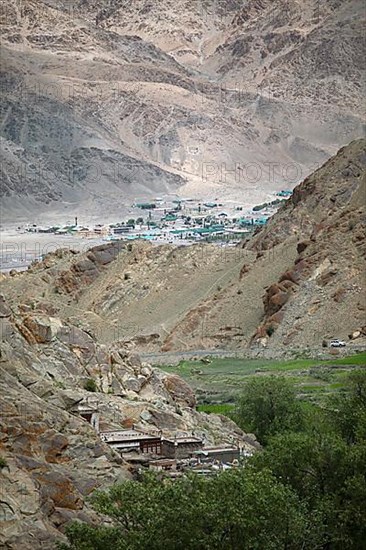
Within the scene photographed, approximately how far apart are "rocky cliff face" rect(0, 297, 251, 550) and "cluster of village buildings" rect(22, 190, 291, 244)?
68675mm

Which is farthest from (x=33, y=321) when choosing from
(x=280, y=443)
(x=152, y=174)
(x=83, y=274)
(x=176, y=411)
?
(x=152, y=174)

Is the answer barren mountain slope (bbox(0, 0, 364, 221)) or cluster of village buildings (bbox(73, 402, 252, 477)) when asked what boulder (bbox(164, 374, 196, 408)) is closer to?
cluster of village buildings (bbox(73, 402, 252, 477))

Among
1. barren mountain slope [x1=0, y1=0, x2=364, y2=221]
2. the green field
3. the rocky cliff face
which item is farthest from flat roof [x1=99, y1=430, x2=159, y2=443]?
barren mountain slope [x1=0, y1=0, x2=364, y2=221]

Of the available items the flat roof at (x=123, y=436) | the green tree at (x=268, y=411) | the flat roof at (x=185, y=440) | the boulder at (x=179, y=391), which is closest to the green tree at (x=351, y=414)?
the green tree at (x=268, y=411)

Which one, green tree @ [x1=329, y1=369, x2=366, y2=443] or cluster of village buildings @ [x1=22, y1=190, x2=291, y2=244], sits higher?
cluster of village buildings @ [x1=22, y1=190, x2=291, y2=244]

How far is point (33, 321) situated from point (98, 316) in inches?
1464

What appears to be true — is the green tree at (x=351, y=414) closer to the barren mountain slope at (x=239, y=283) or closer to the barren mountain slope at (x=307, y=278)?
the barren mountain slope at (x=239, y=283)

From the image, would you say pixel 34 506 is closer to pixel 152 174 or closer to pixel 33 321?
pixel 33 321

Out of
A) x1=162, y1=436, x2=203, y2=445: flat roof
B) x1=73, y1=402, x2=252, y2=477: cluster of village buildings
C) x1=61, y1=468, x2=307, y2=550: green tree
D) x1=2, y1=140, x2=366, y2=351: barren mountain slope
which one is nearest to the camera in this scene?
x1=61, y1=468, x2=307, y2=550: green tree

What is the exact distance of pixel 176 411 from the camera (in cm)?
3155

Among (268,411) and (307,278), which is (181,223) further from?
(268,411)

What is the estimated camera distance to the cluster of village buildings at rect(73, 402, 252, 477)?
79.7ft

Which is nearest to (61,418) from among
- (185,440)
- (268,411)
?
(185,440)

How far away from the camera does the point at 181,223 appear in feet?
442
